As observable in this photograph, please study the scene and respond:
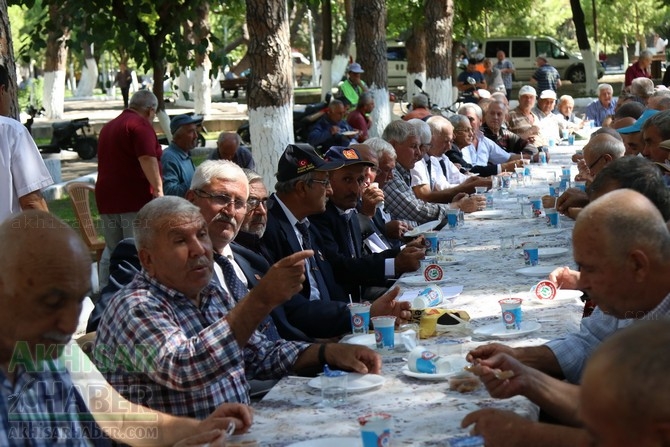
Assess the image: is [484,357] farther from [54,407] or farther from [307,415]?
[54,407]

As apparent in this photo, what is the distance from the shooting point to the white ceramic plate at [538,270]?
578 cm

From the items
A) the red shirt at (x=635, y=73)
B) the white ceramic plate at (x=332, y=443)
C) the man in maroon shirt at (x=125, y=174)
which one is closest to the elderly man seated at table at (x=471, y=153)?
the man in maroon shirt at (x=125, y=174)

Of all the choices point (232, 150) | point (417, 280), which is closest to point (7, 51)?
point (417, 280)

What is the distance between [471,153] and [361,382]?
985 centimetres

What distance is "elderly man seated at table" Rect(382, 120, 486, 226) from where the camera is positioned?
9.02 m

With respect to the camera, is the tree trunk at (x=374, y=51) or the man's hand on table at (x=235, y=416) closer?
the man's hand on table at (x=235, y=416)

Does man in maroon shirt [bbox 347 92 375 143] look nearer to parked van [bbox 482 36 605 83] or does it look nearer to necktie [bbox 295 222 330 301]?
necktie [bbox 295 222 330 301]

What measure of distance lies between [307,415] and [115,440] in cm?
62

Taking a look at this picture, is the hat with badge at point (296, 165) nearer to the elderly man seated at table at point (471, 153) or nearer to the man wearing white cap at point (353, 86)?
the elderly man seated at table at point (471, 153)

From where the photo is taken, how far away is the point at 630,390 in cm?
184

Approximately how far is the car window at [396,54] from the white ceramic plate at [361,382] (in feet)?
126

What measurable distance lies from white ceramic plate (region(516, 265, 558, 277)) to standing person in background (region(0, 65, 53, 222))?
269 cm

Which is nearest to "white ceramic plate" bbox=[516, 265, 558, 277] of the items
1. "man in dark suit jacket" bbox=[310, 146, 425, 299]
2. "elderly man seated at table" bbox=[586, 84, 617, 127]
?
"man in dark suit jacket" bbox=[310, 146, 425, 299]

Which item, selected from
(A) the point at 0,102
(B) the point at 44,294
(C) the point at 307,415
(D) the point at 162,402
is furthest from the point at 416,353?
(A) the point at 0,102
